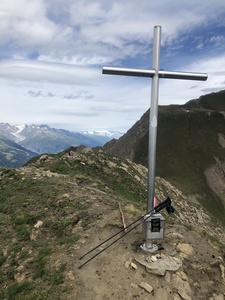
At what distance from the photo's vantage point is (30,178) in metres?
25.0

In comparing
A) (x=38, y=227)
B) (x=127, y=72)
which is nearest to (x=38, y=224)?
(x=38, y=227)

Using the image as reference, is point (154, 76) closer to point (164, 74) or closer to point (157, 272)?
point (164, 74)

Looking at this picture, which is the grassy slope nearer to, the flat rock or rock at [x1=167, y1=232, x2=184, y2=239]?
rock at [x1=167, y1=232, x2=184, y2=239]

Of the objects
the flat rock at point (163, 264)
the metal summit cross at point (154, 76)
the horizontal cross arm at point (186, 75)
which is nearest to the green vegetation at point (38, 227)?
the flat rock at point (163, 264)

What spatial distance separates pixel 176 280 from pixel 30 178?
684 inches

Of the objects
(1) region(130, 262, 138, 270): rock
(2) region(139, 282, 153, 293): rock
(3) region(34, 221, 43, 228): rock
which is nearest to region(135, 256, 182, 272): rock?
(1) region(130, 262, 138, 270): rock

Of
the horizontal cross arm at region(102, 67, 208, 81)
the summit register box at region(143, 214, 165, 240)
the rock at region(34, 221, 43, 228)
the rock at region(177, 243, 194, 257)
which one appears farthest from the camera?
the rock at region(34, 221, 43, 228)

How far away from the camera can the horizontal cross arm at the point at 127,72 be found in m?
11.7

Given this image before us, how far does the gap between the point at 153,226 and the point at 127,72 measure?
698 cm

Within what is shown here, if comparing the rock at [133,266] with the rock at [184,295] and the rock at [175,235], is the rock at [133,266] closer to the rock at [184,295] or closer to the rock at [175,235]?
the rock at [184,295]

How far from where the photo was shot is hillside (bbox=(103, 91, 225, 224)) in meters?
90.8

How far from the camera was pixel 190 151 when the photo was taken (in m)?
113

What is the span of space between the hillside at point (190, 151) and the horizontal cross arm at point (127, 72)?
72.0m

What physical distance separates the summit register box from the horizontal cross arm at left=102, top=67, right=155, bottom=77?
6.35 metres
